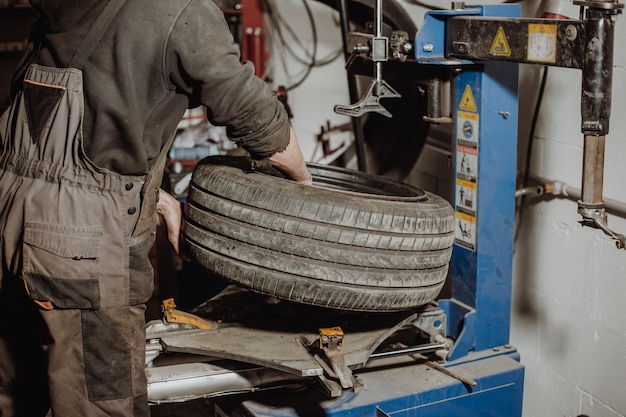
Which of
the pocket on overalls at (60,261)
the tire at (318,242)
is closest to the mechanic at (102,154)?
the pocket on overalls at (60,261)

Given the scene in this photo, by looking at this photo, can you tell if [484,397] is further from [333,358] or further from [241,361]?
[241,361]

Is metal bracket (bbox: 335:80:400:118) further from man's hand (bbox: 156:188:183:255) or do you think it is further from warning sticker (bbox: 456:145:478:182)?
man's hand (bbox: 156:188:183:255)

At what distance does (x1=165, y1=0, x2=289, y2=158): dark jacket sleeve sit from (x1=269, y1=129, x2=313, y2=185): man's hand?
0.10 metres

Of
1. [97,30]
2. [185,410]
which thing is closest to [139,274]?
[97,30]

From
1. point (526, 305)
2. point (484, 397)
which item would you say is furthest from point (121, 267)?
point (526, 305)

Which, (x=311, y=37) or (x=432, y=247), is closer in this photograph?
(x=432, y=247)

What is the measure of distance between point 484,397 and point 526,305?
649 mm

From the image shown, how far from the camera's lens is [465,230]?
7.39ft

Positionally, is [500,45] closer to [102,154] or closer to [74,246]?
[102,154]

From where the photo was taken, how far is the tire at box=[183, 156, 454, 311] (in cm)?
185

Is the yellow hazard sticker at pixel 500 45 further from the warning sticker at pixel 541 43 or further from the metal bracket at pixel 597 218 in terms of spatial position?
the metal bracket at pixel 597 218

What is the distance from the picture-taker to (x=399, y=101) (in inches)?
118

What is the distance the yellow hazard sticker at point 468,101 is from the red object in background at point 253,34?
2294 millimetres

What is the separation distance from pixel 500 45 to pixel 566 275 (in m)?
0.89
